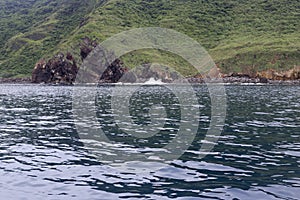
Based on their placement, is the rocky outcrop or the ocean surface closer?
the ocean surface

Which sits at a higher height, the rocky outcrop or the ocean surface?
the rocky outcrop

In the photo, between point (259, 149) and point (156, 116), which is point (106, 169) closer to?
point (259, 149)

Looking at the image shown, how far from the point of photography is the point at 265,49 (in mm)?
198250

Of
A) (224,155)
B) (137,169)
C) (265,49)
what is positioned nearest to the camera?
(137,169)

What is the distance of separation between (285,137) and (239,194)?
1550 cm

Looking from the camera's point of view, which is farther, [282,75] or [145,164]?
[282,75]

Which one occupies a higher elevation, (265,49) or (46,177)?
(265,49)

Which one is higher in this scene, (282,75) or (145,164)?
(282,75)

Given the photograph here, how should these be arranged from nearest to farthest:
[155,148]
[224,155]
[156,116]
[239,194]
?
[239,194] < [224,155] < [155,148] < [156,116]

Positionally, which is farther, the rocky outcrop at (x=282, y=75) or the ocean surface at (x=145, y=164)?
the rocky outcrop at (x=282, y=75)

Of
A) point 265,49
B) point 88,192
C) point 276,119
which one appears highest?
point 265,49

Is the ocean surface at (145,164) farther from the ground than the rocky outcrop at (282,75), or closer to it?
closer to it

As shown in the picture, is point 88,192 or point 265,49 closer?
point 88,192

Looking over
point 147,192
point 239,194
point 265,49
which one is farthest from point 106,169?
point 265,49
